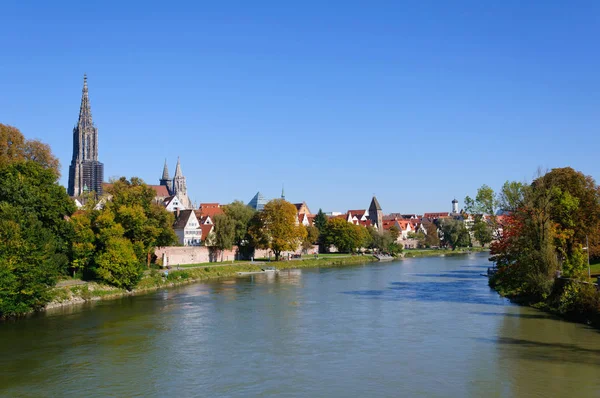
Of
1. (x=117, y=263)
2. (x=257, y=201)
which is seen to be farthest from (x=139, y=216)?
(x=257, y=201)

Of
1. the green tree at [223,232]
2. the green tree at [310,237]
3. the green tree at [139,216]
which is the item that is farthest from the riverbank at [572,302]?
the green tree at [310,237]

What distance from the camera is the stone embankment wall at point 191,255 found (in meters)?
51.9

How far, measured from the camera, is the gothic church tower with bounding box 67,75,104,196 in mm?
124312

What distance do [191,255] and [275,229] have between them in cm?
1019

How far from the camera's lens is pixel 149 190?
46.3m

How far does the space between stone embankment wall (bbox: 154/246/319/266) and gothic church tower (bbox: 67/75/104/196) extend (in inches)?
2818

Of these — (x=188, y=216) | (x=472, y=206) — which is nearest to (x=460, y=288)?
(x=472, y=206)

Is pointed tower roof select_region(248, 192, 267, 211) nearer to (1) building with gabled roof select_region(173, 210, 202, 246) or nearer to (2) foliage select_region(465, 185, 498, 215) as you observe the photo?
(1) building with gabled roof select_region(173, 210, 202, 246)

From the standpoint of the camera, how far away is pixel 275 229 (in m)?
61.9

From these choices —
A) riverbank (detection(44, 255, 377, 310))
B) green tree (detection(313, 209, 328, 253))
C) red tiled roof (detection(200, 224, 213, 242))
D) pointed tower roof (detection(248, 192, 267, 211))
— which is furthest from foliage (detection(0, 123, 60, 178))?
pointed tower roof (detection(248, 192, 267, 211))

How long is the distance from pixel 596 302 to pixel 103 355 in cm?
1976

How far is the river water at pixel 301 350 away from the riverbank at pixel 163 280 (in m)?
1.91

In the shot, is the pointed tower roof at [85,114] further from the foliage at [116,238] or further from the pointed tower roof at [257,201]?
the foliage at [116,238]

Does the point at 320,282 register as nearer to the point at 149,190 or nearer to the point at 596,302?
the point at 149,190
